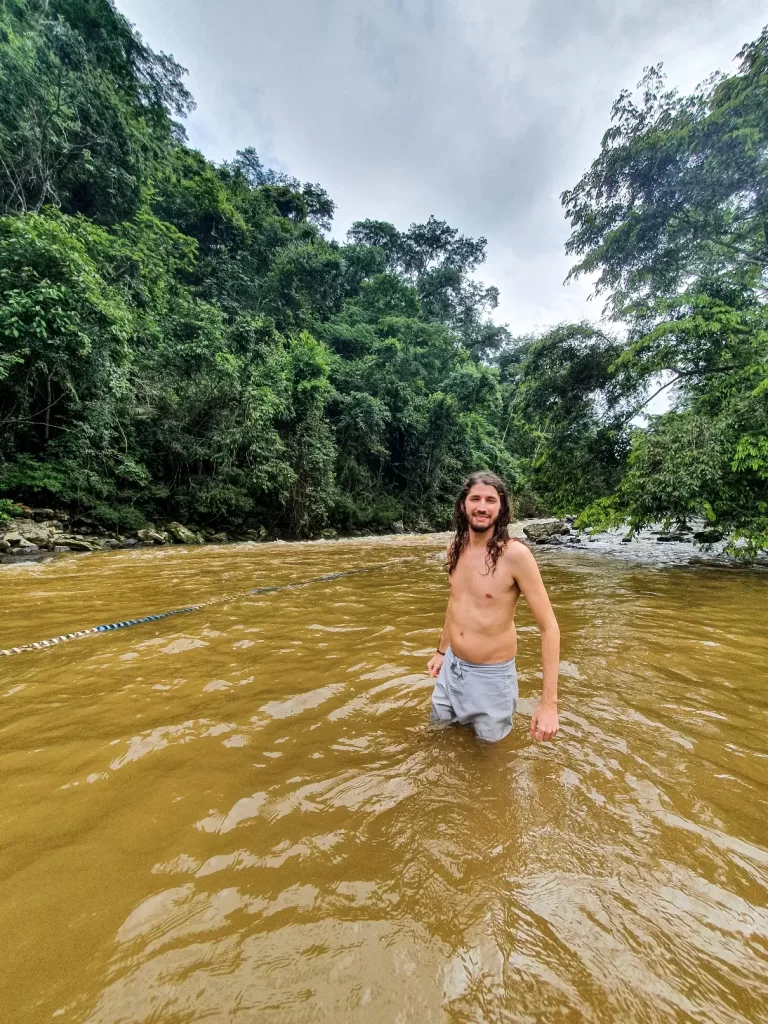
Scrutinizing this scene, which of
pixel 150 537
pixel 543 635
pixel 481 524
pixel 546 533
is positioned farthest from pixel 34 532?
pixel 546 533

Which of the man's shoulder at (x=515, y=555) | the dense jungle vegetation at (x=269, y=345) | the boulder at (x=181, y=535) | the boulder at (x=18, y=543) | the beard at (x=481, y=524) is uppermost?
the dense jungle vegetation at (x=269, y=345)

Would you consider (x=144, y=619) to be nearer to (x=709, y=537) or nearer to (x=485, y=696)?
(x=485, y=696)

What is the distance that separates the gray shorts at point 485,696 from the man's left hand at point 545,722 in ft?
0.67

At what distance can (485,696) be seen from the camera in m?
2.21

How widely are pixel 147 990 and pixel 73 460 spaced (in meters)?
13.5

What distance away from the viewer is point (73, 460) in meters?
11.6

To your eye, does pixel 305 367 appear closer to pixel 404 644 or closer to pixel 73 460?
pixel 73 460

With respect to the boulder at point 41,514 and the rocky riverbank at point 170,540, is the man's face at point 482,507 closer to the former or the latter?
the rocky riverbank at point 170,540

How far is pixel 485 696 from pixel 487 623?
1.23 ft

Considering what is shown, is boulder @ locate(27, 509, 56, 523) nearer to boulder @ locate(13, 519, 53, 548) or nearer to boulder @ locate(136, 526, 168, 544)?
boulder @ locate(13, 519, 53, 548)

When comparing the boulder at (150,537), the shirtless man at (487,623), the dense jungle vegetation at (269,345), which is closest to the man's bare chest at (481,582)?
the shirtless man at (487,623)

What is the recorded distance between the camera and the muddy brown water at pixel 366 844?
1.07m

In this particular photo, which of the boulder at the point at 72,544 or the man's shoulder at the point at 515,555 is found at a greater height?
the man's shoulder at the point at 515,555

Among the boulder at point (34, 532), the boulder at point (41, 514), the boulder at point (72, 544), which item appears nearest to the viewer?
the boulder at point (34, 532)
